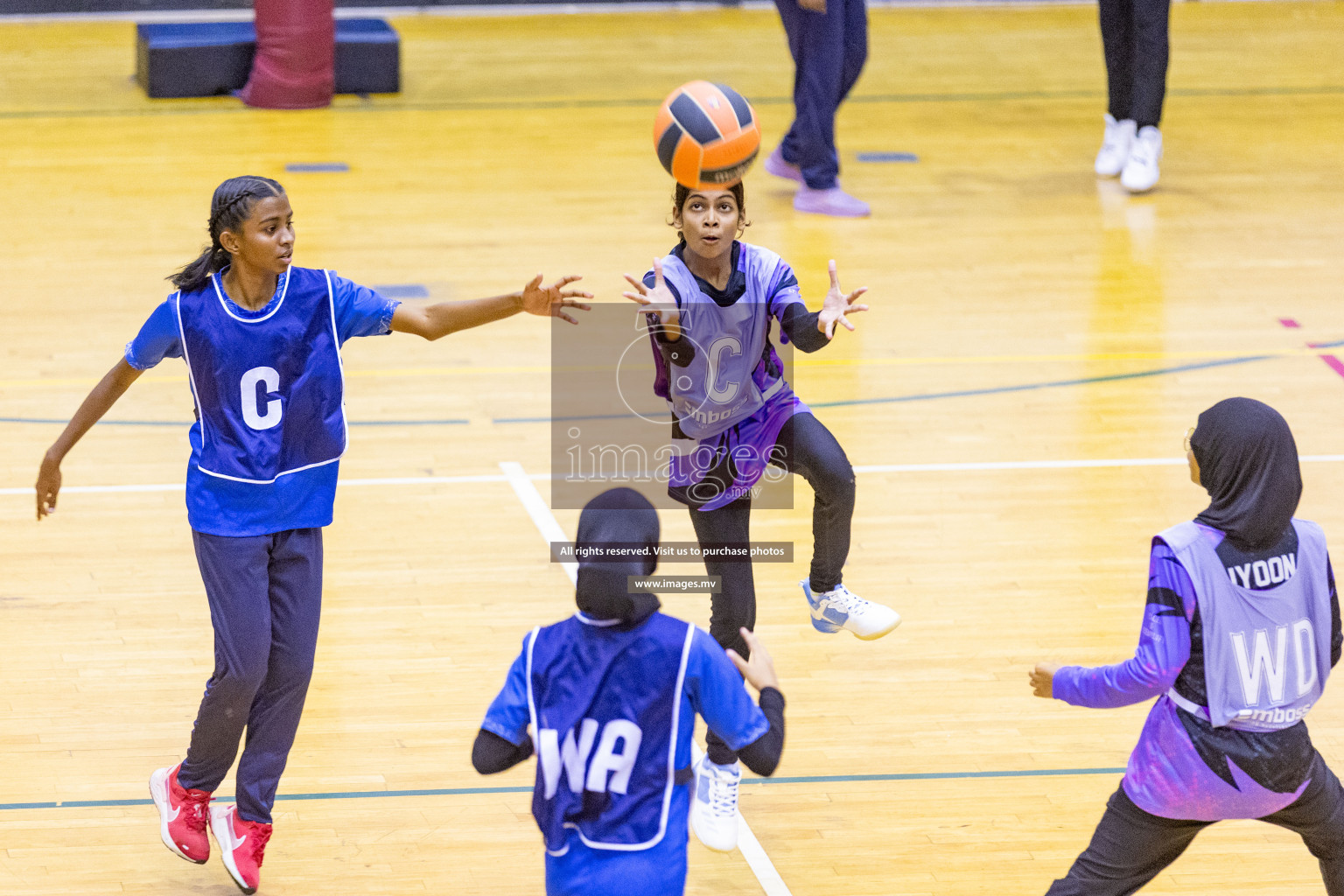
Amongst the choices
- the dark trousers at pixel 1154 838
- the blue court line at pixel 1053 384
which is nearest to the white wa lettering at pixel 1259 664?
the dark trousers at pixel 1154 838

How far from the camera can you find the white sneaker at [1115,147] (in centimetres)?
1116

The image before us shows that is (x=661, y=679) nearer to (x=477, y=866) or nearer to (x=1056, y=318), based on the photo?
(x=477, y=866)

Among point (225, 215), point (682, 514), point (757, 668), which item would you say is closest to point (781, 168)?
point (682, 514)

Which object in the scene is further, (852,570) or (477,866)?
(852,570)

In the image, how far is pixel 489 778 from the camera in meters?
5.16

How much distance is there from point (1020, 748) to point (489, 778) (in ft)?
5.42

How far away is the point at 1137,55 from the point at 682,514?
18.0ft

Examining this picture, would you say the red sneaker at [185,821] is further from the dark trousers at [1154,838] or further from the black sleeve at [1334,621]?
the black sleeve at [1334,621]

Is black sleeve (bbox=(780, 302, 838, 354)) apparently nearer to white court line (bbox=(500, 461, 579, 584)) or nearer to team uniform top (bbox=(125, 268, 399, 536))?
team uniform top (bbox=(125, 268, 399, 536))

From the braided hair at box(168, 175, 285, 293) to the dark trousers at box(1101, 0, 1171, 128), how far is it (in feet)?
25.4

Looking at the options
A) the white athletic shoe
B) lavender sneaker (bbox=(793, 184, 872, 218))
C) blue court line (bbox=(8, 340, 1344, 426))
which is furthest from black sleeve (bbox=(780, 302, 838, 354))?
lavender sneaker (bbox=(793, 184, 872, 218))

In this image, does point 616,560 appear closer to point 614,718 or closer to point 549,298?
point 614,718

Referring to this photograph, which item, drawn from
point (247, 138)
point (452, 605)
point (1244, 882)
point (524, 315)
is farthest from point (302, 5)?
point (1244, 882)

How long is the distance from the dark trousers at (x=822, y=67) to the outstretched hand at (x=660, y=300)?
5.80m
